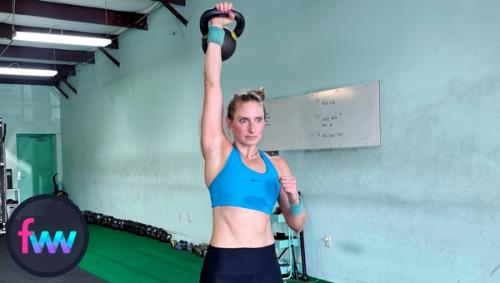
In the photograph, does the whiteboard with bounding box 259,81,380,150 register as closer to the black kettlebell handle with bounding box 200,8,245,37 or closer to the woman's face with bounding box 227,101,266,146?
the black kettlebell handle with bounding box 200,8,245,37

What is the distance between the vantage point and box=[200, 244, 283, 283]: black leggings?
1559 millimetres

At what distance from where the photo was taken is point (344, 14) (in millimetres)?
3939

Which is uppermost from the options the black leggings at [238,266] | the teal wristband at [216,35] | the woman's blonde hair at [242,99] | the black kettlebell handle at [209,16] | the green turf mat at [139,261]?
the black kettlebell handle at [209,16]

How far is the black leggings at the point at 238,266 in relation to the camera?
5.11ft

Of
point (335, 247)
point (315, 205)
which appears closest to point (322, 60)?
Answer: point (315, 205)

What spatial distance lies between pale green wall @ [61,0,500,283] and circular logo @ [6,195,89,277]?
8.23 ft

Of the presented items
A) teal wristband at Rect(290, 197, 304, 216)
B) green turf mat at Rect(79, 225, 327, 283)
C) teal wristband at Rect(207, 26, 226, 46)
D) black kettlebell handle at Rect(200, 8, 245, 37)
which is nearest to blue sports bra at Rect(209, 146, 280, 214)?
teal wristband at Rect(290, 197, 304, 216)

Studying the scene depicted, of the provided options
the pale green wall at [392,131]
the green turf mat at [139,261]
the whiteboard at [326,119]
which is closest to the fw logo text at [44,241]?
the pale green wall at [392,131]

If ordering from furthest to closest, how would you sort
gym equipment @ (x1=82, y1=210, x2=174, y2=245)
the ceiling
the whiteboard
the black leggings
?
gym equipment @ (x1=82, y1=210, x2=174, y2=245)
the ceiling
the whiteboard
the black leggings

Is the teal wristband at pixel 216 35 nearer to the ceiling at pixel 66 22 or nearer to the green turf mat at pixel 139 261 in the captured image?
the green turf mat at pixel 139 261

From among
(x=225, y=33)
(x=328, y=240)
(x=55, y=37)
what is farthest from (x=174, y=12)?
(x=225, y=33)

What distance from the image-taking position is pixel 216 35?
5.41 feet

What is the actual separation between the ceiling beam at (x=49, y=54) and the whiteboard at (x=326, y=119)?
20.1 feet

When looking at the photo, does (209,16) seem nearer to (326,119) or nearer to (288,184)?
(288,184)
